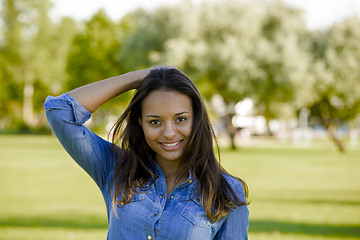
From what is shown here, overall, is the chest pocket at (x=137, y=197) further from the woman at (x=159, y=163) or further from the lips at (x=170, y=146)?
the lips at (x=170, y=146)

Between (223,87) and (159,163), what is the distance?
25.5 m

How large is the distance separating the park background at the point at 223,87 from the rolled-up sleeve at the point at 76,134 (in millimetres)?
4686

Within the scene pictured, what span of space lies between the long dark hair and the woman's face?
1.2 inches

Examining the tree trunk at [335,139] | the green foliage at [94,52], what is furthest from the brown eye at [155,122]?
the green foliage at [94,52]

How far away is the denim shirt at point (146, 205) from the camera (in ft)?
6.51

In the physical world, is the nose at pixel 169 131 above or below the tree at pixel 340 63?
below

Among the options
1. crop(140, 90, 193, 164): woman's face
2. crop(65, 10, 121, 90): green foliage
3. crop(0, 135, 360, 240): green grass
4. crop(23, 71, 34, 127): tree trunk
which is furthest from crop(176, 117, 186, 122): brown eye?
crop(23, 71, 34, 127): tree trunk

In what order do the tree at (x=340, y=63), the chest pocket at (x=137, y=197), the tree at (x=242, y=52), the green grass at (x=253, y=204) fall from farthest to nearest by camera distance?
the tree at (x=340, y=63)
the tree at (x=242, y=52)
the green grass at (x=253, y=204)
the chest pocket at (x=137, y=197)

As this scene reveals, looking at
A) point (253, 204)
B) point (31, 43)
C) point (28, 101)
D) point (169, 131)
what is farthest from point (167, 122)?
point (28, 101)

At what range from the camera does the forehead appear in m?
2.12

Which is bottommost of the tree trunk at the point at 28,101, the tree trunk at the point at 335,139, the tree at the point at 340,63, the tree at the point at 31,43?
the tree trunk at the point at 335,139

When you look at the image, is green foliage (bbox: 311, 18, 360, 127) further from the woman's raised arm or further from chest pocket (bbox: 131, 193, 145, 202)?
chest pocket (bbox: 131, 193, 145, 202)

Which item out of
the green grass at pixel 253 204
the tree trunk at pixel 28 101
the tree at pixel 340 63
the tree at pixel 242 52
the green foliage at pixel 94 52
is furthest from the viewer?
the tree trunk at pixel 28 101

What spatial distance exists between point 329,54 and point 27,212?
71.2 ft
